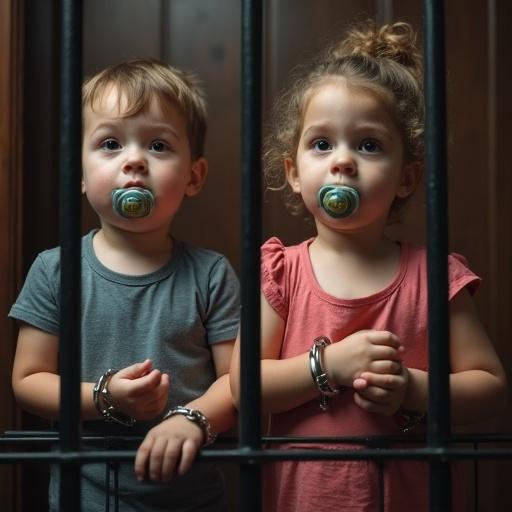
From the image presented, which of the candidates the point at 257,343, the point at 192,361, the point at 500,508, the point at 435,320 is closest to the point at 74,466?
the point at 257,343

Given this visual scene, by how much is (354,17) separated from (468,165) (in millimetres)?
380

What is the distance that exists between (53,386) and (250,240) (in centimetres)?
68

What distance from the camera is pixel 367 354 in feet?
3.65

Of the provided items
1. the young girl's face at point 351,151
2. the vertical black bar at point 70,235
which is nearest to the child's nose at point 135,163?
the young girl's face at point 351,151

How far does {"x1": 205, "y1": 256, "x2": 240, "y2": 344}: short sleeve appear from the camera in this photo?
53.6 inches

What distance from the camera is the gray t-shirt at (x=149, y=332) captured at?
4.41ft

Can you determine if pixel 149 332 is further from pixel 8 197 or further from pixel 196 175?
pixel 8 197

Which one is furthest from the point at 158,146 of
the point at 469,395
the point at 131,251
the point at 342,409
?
the point at 469,395

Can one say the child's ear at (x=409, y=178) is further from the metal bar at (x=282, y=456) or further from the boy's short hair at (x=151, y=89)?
the metal bar at (x=282, y=456)

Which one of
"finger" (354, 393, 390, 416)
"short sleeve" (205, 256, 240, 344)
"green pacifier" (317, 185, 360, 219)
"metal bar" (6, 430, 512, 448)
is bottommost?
"metal bar" (6, 430, 512, 448)

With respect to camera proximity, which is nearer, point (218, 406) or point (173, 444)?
point (173, 444)

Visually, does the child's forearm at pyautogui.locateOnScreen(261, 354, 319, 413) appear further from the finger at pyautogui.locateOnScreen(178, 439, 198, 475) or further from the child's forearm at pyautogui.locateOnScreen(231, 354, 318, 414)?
the finger at pyautogui.locateOnScreen(178, 439, 198, 475)

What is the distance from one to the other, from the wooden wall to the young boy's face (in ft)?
1.38

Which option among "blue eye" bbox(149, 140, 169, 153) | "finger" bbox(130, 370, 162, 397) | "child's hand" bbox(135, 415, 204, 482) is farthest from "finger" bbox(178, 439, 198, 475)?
"blue eye" bbox(149, 140, 169, 153)
